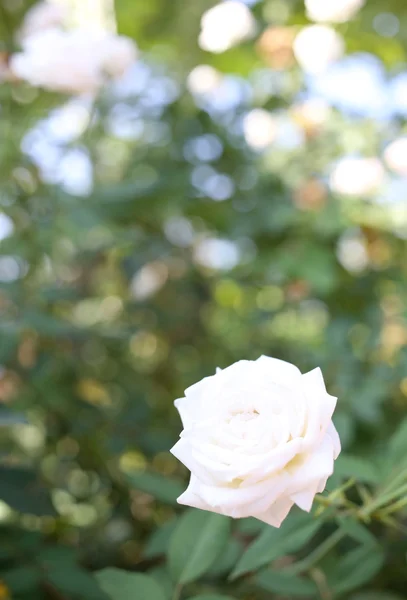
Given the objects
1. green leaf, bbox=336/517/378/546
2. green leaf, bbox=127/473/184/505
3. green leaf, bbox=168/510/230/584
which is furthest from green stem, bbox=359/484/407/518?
green leaf, bbox=127/473/184/505

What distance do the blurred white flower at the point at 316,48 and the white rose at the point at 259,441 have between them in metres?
1.34

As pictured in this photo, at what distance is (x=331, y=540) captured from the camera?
0.68 metres

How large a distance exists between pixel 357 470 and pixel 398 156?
1.04 m

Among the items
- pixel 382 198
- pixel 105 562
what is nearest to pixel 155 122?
pixel 382 198

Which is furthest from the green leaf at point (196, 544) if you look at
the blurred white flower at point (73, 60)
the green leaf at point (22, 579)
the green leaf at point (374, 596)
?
the blurred white flower at point (73, 60)

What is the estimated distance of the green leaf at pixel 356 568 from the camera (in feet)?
2.28

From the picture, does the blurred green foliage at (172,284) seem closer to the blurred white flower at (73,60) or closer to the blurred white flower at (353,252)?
the blurred white flower at (353,252)

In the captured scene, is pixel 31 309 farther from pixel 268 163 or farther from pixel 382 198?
pixel 382 198

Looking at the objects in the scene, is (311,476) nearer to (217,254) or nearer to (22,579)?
(22,579)

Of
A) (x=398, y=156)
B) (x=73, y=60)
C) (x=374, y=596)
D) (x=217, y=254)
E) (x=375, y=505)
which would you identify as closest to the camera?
(x=375, y=505)

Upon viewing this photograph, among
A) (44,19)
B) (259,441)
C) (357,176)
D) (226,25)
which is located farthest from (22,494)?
(226,25)

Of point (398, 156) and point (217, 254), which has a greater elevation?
point (398, 156)

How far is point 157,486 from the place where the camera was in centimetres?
80

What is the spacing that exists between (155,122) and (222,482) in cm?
147
